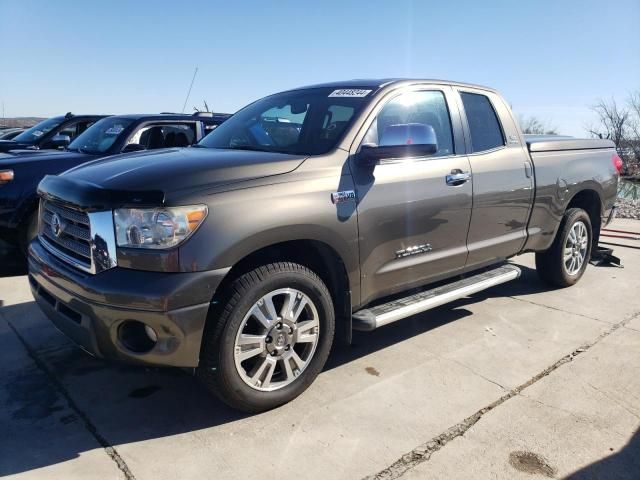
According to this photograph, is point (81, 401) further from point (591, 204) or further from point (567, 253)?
point (591, 204)

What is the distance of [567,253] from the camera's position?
5.26 m

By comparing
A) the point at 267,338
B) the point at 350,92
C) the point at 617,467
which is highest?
the point at 350,92

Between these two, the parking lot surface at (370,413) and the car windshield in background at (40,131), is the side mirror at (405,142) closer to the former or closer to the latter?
the parking lot surface at (370,413)

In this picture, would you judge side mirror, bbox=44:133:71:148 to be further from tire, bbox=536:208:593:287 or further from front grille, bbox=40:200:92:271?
tire, bbox=536:208:593:287

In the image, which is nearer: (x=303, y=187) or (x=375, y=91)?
(x=303, y=187)

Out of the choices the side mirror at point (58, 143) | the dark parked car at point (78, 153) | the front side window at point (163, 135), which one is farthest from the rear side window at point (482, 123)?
the side mirror at point (58, 143)

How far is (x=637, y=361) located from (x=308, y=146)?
2.76 meters

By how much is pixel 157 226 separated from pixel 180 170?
38cm

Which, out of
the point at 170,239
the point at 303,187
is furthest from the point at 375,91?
the point at 170,239

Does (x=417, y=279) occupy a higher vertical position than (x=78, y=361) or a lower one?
higher

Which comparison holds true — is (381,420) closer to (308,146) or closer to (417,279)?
(417,279)

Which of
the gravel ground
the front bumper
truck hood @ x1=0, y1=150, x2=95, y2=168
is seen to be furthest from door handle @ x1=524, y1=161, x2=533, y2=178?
the gravel ground

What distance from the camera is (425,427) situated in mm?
2828

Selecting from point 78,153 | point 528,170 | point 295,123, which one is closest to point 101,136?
point 78,153
